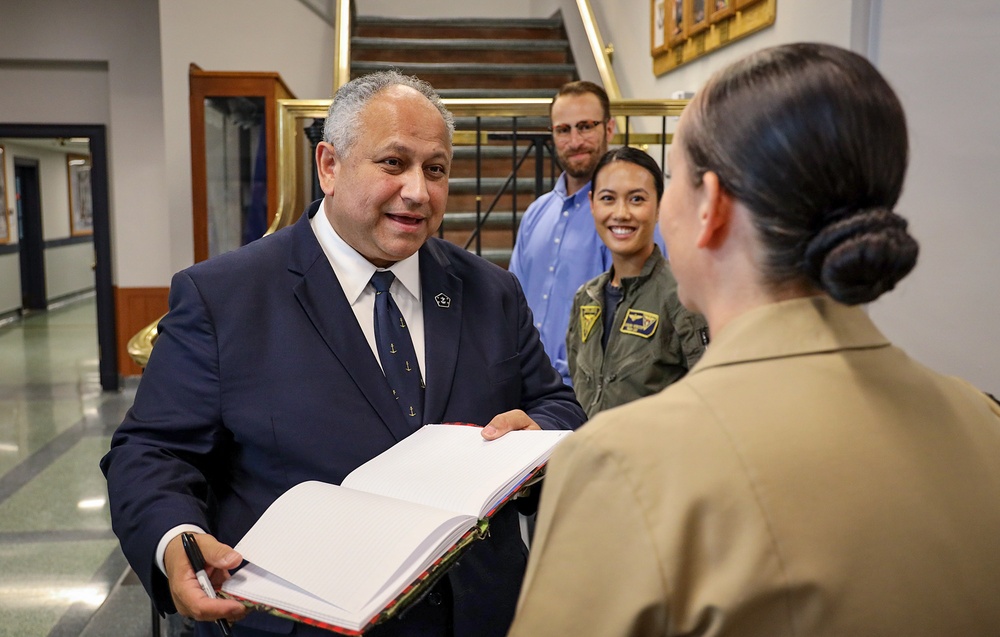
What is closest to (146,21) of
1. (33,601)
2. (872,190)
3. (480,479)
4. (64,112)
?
(64,112)

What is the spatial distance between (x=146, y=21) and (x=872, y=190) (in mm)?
7579

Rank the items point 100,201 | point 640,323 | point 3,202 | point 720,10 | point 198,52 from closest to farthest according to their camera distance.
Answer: point 640,323
point 720,10
point 198,52
point 100,201
point 3,202

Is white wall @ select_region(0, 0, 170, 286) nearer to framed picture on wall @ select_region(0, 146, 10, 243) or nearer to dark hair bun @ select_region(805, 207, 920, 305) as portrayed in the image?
framed picture on wall @ select_region(0, 146, 10, 243)

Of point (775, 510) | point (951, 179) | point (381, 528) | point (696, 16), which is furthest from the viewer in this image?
point (696, 16)

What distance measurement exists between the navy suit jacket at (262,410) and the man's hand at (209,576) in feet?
0.24

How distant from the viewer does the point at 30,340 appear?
10.7 m

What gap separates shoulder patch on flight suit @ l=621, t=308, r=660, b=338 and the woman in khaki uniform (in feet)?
5.70

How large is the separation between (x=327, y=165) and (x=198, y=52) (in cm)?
533

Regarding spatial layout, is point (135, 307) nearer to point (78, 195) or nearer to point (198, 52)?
point (198, 52)

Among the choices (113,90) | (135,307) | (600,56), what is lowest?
(135,307)

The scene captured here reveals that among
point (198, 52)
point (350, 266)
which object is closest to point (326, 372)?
point (350, 266)

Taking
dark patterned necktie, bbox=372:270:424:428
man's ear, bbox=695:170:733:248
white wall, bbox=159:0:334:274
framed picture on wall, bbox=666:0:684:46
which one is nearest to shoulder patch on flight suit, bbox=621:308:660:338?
dark patterned necktie, bbox=372:270:424:428

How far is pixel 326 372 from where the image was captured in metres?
1.44

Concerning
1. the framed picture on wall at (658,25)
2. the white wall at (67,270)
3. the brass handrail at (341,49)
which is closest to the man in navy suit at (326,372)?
the brass handrail at (341,49)
